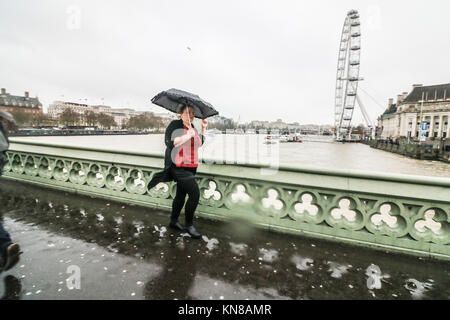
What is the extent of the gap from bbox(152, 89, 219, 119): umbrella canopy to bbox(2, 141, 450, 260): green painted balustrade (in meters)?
0.79

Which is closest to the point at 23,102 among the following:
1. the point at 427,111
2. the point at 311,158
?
the point at 311,158

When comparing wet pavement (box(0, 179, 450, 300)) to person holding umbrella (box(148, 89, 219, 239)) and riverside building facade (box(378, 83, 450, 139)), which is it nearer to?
person holding umbrella (box(148, 89, 219, 239))

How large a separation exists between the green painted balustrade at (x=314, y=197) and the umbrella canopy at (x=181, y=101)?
79 cm

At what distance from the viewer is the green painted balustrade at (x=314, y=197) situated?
9.36 ft

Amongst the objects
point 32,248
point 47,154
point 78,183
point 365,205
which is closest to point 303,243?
point 365,205

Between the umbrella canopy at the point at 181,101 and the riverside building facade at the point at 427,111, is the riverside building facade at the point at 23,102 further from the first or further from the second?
the riverside building facade at the point at 427,111

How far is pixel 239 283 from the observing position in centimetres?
239

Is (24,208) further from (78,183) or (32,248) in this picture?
(32,248)

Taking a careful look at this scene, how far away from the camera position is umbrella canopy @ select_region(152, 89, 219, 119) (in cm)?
314

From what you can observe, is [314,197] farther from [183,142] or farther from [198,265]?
[183,142]

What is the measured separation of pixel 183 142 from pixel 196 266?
1.45 m

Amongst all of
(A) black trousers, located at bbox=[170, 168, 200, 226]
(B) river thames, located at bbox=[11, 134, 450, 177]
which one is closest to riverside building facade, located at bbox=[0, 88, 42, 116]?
(B) river thames, located at bbox=[11, 134, 450, 177]

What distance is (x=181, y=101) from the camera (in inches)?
124

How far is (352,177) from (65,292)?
3.27 meters
